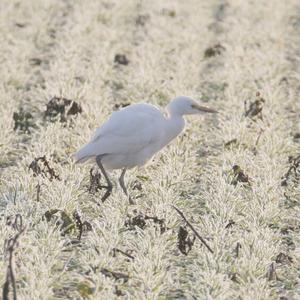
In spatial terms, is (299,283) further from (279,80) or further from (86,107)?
(279,80)

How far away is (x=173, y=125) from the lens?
764cm

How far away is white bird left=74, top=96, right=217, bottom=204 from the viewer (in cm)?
744

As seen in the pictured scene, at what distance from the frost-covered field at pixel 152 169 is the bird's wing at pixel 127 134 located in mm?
448

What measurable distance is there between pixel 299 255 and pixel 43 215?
7.29 feet

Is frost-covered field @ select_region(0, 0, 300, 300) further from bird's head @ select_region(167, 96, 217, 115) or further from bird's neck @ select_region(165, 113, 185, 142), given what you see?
bird's head @ select_region(167, 96, 217, 115)

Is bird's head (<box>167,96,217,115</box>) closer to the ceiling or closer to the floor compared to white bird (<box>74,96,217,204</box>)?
closer to the ceiling

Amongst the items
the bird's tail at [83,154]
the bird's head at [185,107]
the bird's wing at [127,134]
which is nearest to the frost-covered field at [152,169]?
the bird's tail at [83,154]

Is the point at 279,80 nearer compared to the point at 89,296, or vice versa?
the point at 89,296

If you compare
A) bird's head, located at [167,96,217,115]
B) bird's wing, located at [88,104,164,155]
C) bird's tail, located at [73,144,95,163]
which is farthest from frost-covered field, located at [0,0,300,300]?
bird's head, located at [167,96,217,115]

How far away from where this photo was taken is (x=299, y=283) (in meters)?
5.98

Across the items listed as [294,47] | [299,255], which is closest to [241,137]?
[299,255]

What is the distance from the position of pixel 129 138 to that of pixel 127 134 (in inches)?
1.7

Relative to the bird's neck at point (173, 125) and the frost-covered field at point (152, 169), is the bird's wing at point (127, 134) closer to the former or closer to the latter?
the bird's neck at point (173, 125)

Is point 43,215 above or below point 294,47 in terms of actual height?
below
